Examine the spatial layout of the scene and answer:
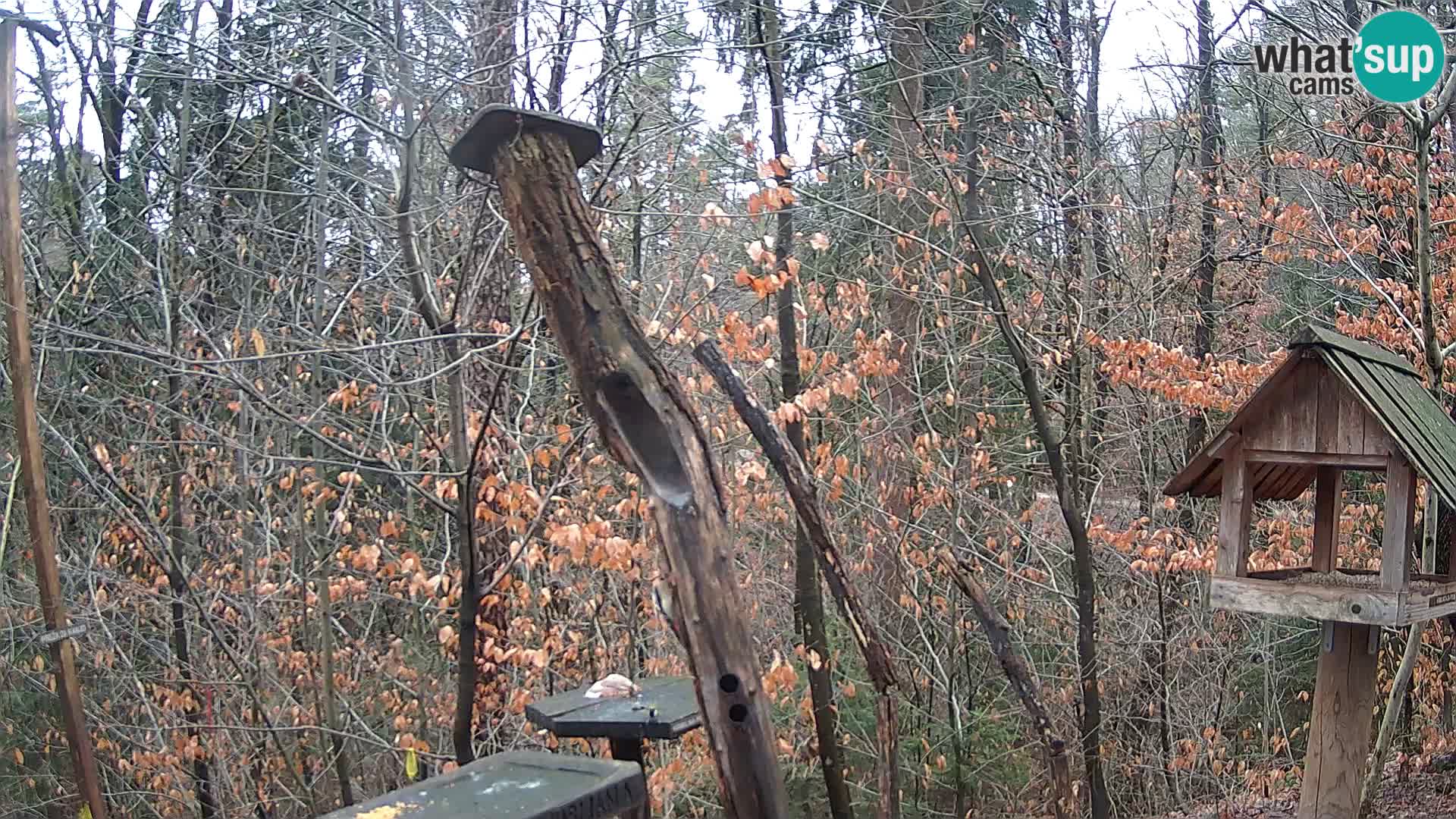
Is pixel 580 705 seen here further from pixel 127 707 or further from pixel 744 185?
pixel 127 707

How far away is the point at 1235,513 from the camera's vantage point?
408cm

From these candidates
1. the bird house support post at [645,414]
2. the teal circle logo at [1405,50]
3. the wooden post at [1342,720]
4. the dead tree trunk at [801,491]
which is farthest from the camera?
the teal circle logo at [1405,50]

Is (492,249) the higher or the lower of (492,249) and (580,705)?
the higher

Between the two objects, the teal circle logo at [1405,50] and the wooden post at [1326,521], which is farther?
the teal circle logo at [1405,50]

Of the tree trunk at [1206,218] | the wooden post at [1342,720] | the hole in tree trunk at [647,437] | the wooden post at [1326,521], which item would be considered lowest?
the wooden post at [1342,720]

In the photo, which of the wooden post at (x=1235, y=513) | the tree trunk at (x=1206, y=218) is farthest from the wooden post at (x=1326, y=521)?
the tree trunk at (x=1206, y=218)

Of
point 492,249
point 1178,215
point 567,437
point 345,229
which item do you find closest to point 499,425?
point 567,437

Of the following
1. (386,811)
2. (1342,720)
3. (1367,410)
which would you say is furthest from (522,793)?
(1342,720)

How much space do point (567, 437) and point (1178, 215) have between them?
5.64 m

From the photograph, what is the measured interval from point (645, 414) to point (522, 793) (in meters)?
1.11

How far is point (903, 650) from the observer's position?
24.7 feet

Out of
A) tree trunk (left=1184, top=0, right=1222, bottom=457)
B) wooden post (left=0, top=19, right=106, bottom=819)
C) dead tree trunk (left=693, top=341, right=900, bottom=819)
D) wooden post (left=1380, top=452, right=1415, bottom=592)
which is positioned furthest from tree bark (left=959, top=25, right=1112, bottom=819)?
wooden post (left=0, top=19, right=106, bottom=819)

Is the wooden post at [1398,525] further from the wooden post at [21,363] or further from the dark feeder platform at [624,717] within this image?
the wooden post at [21,363]

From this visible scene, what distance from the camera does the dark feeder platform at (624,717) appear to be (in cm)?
371
